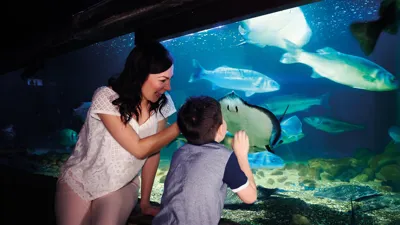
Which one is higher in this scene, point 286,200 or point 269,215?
point 269,215

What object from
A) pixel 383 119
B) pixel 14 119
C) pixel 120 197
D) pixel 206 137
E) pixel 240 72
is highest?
pixel 206 137

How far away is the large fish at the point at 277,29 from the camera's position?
7.06 meters

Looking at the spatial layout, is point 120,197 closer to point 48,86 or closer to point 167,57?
point 167,57

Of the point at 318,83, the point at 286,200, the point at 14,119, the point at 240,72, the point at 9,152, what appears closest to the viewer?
the point at 286,200

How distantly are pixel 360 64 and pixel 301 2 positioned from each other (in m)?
3.54

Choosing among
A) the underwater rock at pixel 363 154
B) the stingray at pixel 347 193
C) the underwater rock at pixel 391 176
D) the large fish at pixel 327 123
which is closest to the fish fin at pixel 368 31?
the stingray at pixel 347 193

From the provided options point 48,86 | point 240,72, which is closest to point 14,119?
point 48,86

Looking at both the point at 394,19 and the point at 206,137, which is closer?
the point at 206,137

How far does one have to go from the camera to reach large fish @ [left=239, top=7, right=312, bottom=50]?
23.2ft

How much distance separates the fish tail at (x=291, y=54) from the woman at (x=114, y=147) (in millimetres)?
5016

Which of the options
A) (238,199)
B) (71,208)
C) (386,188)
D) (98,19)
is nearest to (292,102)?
(386,188)

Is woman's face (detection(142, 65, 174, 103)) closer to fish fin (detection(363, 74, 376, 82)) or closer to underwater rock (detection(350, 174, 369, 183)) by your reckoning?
fish fin (detection(363, 74, 376, 82))

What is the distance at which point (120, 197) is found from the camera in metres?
1.56

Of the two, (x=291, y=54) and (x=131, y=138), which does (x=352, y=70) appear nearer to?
(x=291, y=54)
